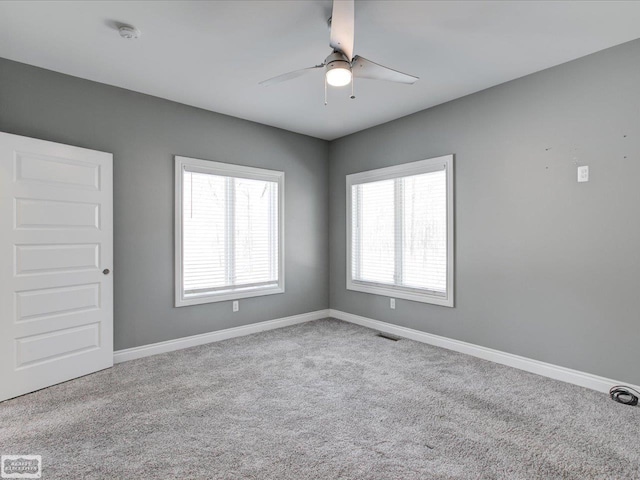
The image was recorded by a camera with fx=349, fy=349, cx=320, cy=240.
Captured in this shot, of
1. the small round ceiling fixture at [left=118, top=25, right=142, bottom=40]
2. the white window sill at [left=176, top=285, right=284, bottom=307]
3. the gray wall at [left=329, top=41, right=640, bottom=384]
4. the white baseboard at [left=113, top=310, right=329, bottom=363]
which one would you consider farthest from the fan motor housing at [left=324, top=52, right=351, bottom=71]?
the white baseboard at [left=113, top=310, right=329, bottom=363]

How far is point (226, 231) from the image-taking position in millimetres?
4336

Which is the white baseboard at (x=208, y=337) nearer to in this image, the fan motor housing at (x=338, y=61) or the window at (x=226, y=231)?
the window at (x=226, y=231)

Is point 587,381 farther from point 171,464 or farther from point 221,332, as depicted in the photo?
point 221,332

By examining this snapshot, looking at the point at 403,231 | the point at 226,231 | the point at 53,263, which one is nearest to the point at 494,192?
the point at 403,231

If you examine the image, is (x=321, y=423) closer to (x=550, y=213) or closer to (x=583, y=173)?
(x=550, y=213)

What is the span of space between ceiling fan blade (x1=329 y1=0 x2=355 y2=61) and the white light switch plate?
2208 mm

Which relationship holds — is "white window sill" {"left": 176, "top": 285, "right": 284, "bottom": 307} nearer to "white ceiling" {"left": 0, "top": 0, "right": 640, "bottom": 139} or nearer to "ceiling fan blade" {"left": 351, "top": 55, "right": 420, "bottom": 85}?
"white ceiling" {"left": 0, "top": 0, "right": 640, "bottom": 139}

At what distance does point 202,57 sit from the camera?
290 centimetres

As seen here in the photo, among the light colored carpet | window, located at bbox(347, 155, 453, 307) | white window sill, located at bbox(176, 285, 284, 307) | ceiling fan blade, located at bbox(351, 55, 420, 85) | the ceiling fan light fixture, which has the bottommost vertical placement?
the light colored carpet

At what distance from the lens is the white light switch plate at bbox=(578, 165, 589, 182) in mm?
2908

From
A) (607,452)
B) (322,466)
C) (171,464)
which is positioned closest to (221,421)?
(171,464)

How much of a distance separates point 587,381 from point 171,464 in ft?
10.5

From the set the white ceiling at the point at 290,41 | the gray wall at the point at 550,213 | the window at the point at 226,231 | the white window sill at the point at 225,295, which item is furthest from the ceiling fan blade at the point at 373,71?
the white window sill at the point at 225,295

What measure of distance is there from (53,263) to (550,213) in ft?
14.3
